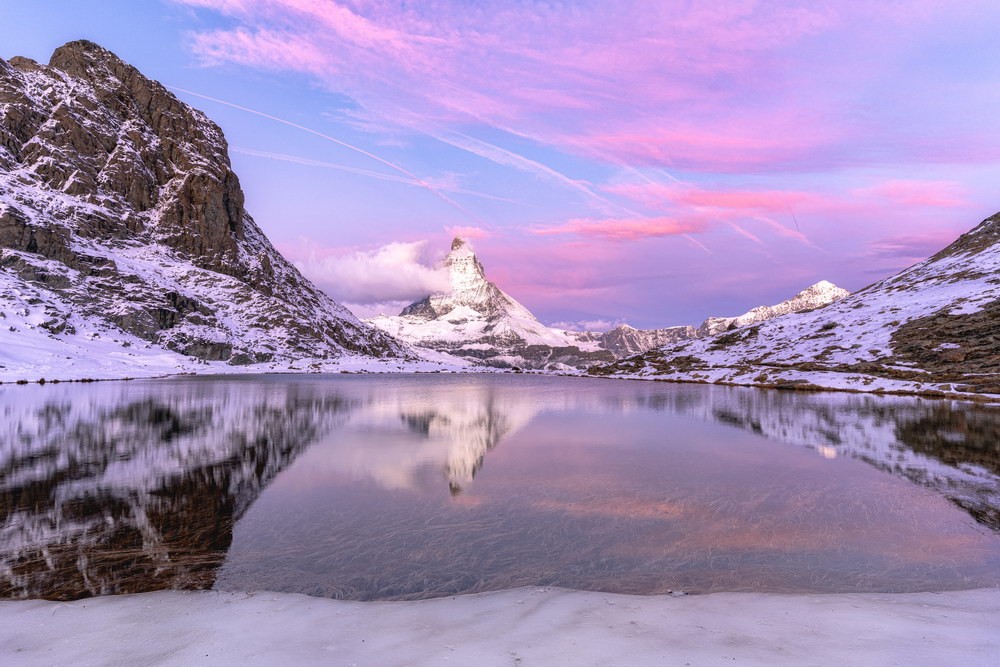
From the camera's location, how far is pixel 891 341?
80.1 m

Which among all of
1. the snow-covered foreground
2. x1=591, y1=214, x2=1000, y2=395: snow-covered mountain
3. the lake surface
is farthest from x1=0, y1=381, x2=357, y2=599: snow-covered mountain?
x1=591, y1=214, x2=1000, y2=395: snow-covered mountain

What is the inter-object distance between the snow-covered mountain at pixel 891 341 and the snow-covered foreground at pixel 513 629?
217 ft

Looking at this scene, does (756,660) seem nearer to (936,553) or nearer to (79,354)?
(936,553)

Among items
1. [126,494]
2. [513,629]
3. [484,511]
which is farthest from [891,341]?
[126,494]

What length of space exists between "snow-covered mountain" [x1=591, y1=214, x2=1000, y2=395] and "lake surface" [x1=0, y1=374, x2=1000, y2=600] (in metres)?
48.0

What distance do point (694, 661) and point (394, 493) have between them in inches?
447

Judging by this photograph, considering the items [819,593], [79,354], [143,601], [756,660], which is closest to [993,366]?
[819,593]

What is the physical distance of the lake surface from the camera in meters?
9.81

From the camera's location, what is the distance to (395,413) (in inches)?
1619

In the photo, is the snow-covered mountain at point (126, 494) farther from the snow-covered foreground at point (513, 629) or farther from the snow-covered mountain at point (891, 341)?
the snow-covered mountain at point (891, 341)

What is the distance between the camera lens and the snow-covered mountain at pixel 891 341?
6631 cm

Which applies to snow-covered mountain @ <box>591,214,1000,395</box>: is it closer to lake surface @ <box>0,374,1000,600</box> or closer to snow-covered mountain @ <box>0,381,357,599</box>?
lake surface @ <box>0,374,1000,600</box>

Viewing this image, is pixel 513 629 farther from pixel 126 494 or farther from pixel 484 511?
pixel 126 494

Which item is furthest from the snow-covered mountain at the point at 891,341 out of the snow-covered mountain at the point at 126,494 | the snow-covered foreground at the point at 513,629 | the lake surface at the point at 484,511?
the snow-covered mountain at the point at 126,494
